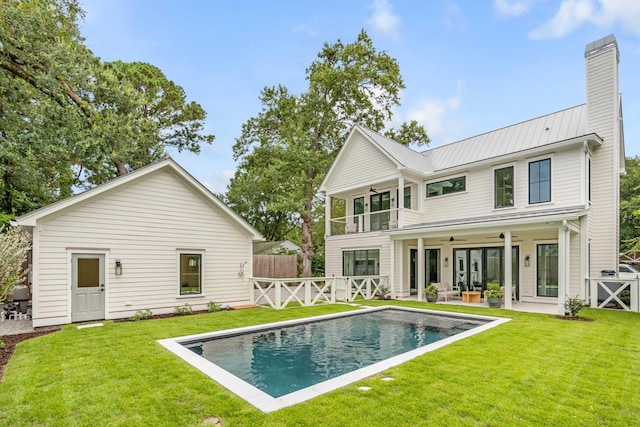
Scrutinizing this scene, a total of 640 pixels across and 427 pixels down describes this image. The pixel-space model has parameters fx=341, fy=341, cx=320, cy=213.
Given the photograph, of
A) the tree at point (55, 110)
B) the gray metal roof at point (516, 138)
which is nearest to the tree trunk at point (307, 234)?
the gray metal roof at point (516, 138)

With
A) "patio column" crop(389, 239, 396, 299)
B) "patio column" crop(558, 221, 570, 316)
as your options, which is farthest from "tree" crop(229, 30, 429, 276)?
"patio column" crop(558, 221, 570, 316)

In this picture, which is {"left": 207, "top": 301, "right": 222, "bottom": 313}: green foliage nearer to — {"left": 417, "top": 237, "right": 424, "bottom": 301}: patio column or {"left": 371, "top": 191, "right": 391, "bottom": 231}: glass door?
{"left": 417, "top": 237, "right": 424, "bottom": 301}: patio column

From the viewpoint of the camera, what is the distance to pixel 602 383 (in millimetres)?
4605

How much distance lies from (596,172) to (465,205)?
4608 millimetres

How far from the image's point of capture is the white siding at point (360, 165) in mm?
16422

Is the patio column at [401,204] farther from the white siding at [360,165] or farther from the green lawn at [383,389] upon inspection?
the green lawn at [383,389]

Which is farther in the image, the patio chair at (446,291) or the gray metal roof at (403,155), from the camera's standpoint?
the gray metal roof at (403,155)

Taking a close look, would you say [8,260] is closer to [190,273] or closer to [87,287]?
[87,287]

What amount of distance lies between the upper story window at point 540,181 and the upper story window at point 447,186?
2.62m

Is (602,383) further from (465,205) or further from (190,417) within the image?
(465,205)

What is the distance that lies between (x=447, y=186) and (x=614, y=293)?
7.05m

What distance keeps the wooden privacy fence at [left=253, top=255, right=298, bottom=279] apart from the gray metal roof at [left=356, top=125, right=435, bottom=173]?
8.78 metres

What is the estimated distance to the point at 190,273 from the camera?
11484mm

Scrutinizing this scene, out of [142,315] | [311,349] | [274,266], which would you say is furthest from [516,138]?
[142,315]
